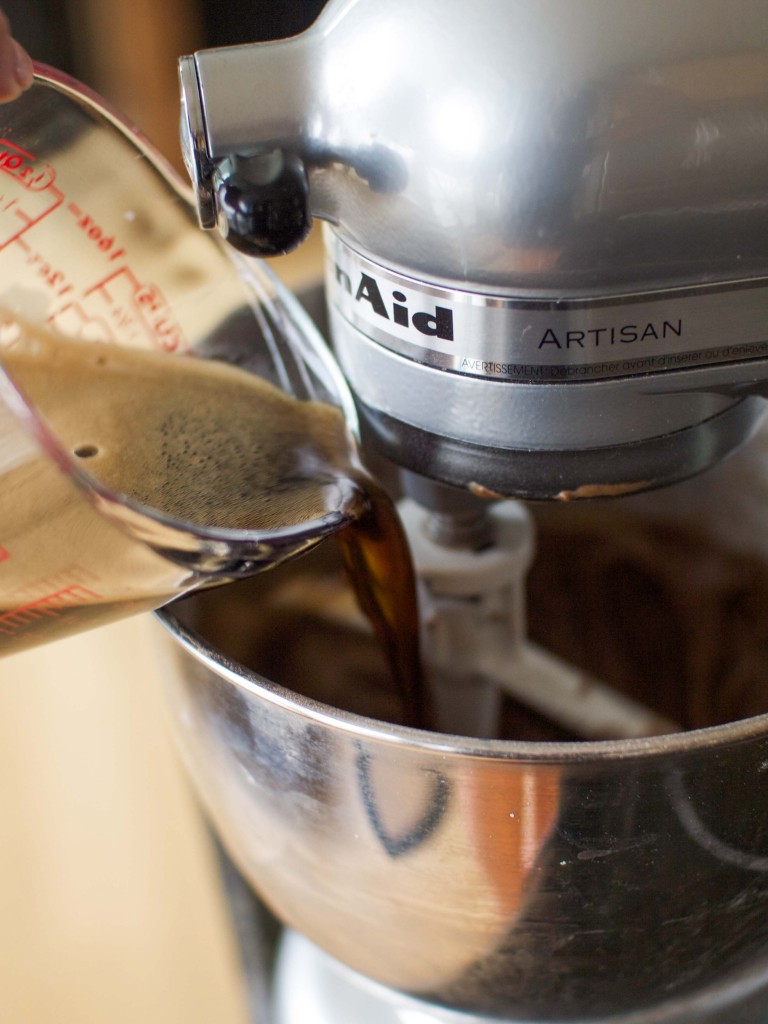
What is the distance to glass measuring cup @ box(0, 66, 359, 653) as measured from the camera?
33cm

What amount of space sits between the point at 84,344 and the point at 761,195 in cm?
27

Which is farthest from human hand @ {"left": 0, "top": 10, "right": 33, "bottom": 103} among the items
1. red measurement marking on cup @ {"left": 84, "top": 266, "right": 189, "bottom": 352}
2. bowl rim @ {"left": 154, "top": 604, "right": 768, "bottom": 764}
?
bowl rim @ {"left": 154, "top": 604, "right": 768, "bottom": 764}

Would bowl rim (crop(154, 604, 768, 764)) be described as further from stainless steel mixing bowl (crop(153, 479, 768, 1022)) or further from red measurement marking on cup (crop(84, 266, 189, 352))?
red measurement marking on cup (crop(84, 266, 189, 352))

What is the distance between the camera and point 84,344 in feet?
1.60

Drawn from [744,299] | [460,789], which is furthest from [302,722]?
[744,299]

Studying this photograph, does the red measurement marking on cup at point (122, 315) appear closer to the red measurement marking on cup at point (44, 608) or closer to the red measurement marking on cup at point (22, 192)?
the red measurement marking on cup at point (22, 192)

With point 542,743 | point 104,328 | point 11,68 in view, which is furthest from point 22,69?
point 542,743

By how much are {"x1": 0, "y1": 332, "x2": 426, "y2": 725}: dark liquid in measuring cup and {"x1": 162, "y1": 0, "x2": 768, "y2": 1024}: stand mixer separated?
0.03m

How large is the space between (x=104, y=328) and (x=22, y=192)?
7cm

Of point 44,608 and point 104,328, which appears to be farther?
point 104,328

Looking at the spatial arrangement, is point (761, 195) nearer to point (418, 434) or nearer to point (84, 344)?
point (418, 434)

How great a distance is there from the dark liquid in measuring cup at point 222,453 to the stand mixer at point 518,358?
0.10ft

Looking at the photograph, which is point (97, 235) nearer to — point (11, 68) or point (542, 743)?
point (11, 68)

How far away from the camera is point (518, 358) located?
37 cm
